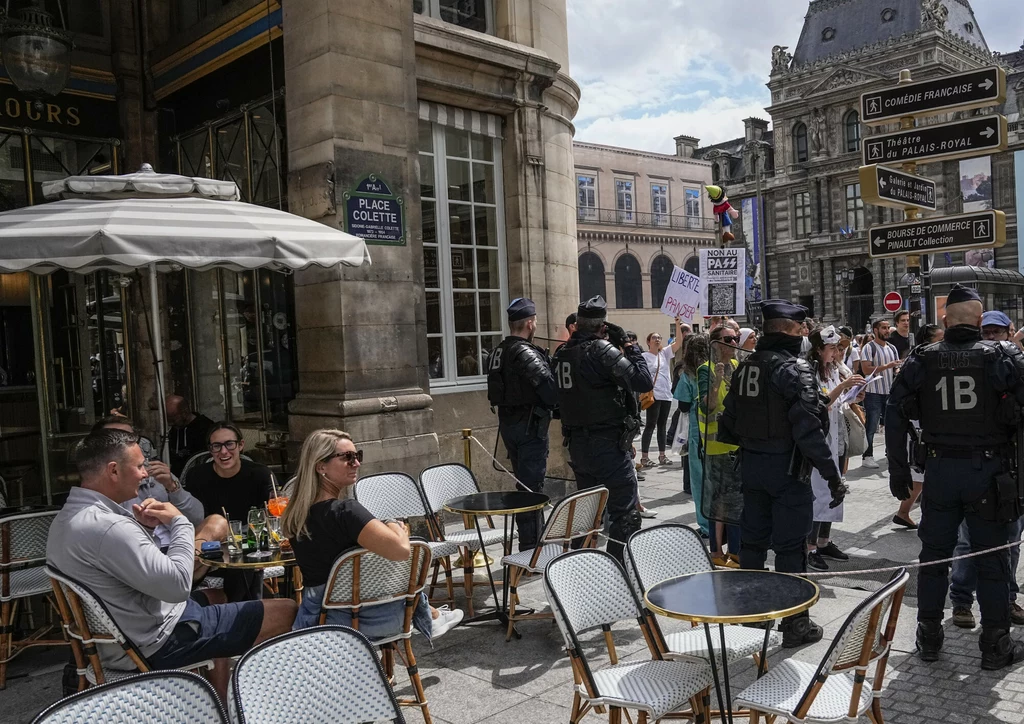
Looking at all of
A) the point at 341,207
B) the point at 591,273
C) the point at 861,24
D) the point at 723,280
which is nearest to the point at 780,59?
the point at 861,24

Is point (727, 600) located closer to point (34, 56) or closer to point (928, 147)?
point (928, 147)

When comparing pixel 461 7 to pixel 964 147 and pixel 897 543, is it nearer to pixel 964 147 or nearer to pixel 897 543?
pixel 964 147

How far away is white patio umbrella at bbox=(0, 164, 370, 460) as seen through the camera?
4.83 m

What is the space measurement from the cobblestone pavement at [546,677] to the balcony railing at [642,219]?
43355 mm

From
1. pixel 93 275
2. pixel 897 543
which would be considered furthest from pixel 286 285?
pixel 897 543

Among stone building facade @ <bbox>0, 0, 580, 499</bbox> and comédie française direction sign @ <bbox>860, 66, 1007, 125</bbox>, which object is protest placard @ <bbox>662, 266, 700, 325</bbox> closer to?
stone building facade @ <bbox>0, 0, 580, 499</bbox>

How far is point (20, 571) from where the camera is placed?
5332mm

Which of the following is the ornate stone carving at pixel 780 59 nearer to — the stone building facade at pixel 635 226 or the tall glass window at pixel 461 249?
the stone building facade at pixel 635 226

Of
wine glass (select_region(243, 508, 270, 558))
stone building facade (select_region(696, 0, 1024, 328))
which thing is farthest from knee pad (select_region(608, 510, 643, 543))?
stone building facade (select_region(696, 0, 1024, 328))

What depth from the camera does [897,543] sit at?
7.21 meters

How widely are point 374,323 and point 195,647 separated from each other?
4218 mm

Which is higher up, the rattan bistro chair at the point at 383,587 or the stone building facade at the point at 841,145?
the stone building facade at the point at 841,145

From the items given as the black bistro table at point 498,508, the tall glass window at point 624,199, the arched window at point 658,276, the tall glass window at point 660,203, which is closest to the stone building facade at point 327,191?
the black bistro table at point 498,508

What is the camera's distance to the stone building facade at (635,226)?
4903 centimetres
